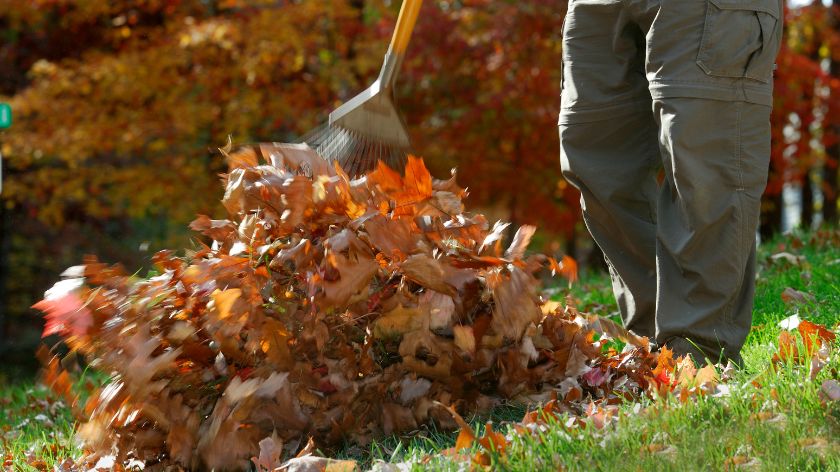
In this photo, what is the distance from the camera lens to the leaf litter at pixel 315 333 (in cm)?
238

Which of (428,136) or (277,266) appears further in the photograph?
(428,136)

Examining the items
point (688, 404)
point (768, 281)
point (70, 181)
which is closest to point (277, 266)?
point (688, 404)

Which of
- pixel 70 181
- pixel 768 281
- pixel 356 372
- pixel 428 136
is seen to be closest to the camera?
pixel 356 372

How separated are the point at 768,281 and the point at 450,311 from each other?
107 inches

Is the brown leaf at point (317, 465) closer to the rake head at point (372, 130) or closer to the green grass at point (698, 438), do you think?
the green grass at point (698, 438)

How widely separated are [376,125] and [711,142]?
102 centimetres

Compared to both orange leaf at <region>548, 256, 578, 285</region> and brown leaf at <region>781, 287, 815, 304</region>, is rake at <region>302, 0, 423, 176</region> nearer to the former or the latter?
orange leaf at <region>548, 256, 578, 285</region>

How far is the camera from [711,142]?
2.78 m

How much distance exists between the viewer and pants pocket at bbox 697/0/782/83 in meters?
2.74

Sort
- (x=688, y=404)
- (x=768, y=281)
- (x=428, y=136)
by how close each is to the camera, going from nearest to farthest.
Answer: (x=688, y=404) → (x=768, y=281) → (x=428, y=136)

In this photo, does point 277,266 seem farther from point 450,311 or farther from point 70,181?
point 70,181

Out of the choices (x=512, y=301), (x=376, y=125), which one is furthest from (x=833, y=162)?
(x=512, y=301)

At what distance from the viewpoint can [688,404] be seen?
7.18 feet

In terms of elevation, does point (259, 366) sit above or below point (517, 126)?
above
